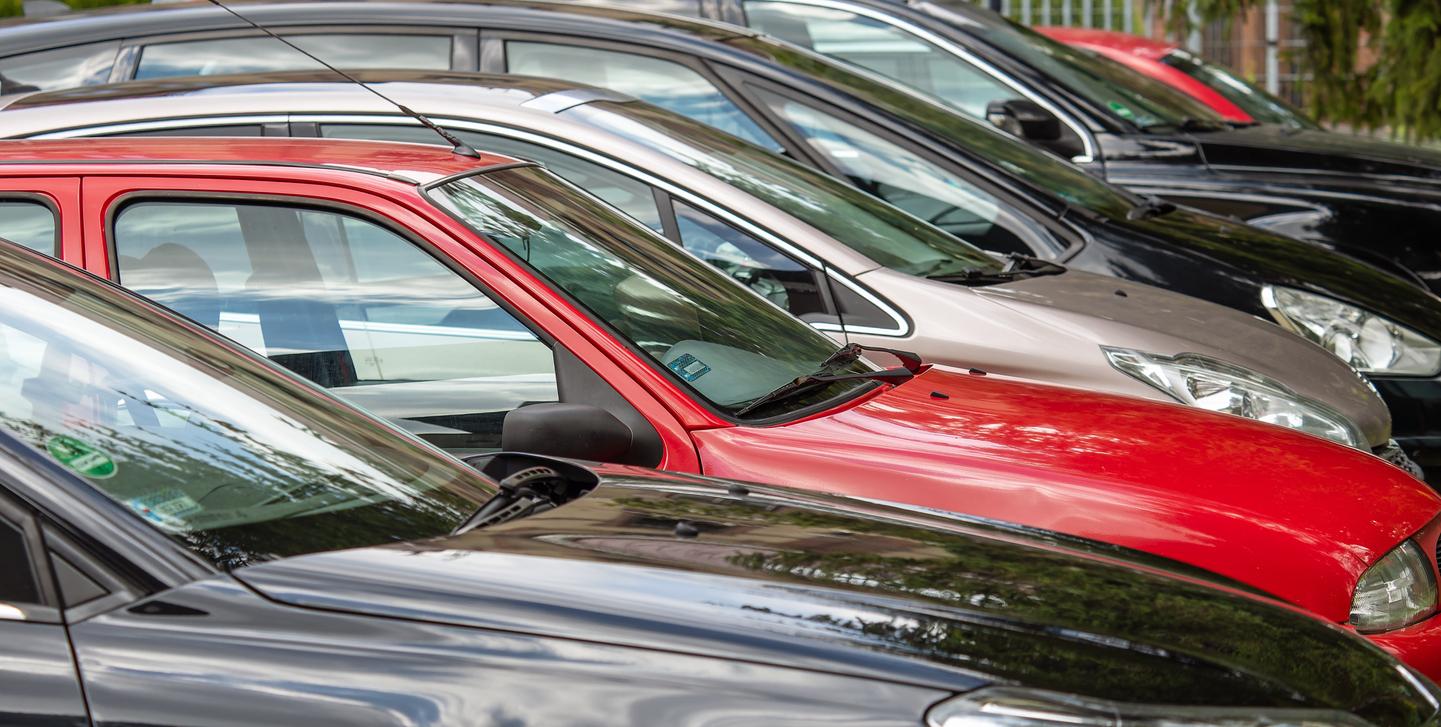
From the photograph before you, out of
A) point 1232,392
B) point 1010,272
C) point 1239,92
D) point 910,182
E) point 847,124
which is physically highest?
point 847,124

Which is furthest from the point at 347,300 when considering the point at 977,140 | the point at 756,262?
the point at 977,140

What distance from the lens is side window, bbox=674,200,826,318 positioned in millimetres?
4453

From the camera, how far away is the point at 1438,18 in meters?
11.1

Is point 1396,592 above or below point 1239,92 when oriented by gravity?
above

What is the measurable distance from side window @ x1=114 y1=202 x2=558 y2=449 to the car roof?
0.41ft

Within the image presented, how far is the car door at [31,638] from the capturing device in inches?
74.9

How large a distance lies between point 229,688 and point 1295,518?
7.05ft

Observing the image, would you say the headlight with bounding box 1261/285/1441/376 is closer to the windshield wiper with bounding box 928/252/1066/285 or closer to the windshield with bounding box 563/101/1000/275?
the windshield wiper with bounding box 928/252/1066/285

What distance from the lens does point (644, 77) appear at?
6.04 meters

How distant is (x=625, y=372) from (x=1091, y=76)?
5.23 m

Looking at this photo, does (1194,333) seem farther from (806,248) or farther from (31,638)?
(31,638)

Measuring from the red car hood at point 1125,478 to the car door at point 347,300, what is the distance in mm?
539

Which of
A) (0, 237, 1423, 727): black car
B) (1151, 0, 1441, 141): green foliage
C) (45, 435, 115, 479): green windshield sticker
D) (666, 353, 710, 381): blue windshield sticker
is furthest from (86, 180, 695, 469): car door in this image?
(1151, 0, 1441, 141): green foliage

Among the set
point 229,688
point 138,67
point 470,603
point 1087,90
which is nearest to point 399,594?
point 470,603
